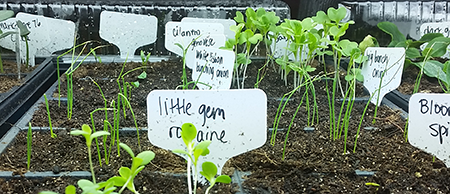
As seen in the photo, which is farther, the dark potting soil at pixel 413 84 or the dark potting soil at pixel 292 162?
the dark potting soil at pixel 413 84

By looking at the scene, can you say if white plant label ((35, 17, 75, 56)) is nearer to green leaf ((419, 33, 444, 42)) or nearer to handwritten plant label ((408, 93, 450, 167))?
handwritten plant label ((408, 93, 450, 167))

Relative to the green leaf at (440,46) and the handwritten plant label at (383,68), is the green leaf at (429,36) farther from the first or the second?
the handwritten plant label at (383,68)

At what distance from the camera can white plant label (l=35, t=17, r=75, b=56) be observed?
1.58 meters

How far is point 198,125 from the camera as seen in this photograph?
79 cm

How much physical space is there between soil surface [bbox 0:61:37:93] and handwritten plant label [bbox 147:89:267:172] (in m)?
0.76

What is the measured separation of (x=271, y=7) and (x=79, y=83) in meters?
0.91

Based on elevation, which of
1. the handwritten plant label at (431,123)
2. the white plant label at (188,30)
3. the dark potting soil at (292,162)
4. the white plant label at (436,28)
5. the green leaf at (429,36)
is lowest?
the dark potting soil at (292,162)

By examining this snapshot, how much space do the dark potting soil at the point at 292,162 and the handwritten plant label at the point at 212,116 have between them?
101 millimetres

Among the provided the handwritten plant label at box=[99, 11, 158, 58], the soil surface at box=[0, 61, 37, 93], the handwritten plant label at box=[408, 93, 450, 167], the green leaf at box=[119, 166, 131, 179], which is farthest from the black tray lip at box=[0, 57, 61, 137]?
the handwritten plant label at box=[408, 93, 450, 167]

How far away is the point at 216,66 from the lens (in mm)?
1207

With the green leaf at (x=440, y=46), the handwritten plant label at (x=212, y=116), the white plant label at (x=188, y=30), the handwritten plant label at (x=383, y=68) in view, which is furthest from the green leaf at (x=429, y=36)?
the handwritten plant label at (x=212, y=116)

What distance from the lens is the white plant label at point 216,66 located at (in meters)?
1.18

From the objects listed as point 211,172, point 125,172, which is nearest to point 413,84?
point 211,172

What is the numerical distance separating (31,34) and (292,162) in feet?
4.01
